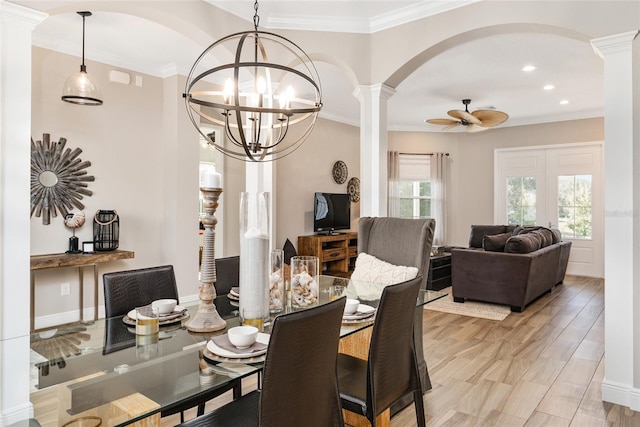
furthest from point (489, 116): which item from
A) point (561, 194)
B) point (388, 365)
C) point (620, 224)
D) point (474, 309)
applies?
point (388, 365)

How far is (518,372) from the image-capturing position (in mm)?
3121

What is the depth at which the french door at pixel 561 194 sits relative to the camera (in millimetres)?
7039

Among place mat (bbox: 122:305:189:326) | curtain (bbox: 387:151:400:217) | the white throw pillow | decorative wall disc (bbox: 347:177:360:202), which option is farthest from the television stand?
place mat (bbox: 122:305:189:326)

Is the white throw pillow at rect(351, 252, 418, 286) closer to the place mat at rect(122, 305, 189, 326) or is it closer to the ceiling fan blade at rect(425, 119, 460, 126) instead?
the place mat at rect(122, 305, 189, 326)

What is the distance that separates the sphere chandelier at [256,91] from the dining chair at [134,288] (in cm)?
75

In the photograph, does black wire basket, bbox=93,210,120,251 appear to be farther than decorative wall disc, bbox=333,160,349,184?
No

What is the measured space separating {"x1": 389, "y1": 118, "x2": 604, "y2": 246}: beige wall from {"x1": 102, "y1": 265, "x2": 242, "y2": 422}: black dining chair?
6.81 m

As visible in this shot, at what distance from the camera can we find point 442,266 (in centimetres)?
608

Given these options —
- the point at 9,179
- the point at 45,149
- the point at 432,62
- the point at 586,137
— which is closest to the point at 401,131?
the point at 586,137

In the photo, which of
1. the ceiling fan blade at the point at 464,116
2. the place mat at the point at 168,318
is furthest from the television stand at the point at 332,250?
the place mat at the point at 168,318

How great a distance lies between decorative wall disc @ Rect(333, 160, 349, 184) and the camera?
747 cm

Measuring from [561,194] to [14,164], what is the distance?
25.7 feet

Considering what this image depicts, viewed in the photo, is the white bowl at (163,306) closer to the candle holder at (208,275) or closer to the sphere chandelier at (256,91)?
the candle holder at (208,275)

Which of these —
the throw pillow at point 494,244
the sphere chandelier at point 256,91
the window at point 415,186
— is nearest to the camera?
the sphere chandelier at point 256,91
